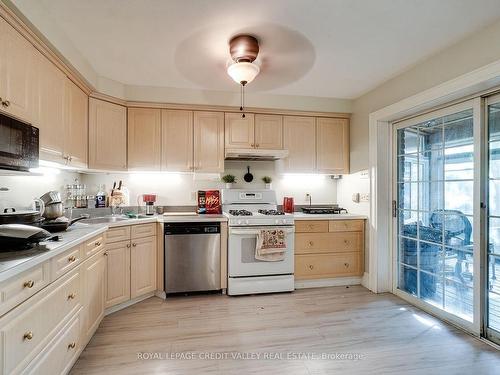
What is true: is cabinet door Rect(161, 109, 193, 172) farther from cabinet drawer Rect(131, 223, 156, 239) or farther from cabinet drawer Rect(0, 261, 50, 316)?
cabinet drawer Rect(0, 261, 50, 316)

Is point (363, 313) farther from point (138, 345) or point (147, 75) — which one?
point (147, 75)

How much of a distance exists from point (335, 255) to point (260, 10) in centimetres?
276

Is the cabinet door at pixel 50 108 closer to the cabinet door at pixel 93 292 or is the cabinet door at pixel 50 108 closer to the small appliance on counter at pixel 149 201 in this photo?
the cabinet door at pixel 93 292

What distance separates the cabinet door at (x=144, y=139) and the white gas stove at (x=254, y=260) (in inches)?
47.5

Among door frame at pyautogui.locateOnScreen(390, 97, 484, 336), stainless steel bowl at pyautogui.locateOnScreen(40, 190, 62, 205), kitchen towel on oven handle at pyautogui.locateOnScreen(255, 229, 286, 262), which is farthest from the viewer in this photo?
kitchen towel on oven handle at pyautogui.locateOnScreen(255, 229, 286, 262)

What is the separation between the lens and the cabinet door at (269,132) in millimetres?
3537

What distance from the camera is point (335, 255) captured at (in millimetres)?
3373

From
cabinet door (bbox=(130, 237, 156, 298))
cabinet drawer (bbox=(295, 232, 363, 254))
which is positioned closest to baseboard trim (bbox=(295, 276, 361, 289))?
cabinet drawer (bbox=(295, 232, 363, 254))

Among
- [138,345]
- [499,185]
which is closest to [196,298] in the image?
[138,345]

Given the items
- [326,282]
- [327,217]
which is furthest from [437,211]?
[326,282]

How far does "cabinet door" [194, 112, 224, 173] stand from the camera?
3404 millimetres

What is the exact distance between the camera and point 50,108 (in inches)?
83.0

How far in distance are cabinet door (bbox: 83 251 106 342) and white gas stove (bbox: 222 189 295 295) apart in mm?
1287

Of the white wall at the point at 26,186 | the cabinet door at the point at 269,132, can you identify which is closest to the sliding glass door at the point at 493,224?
the cabinet door at the point at 269,132
